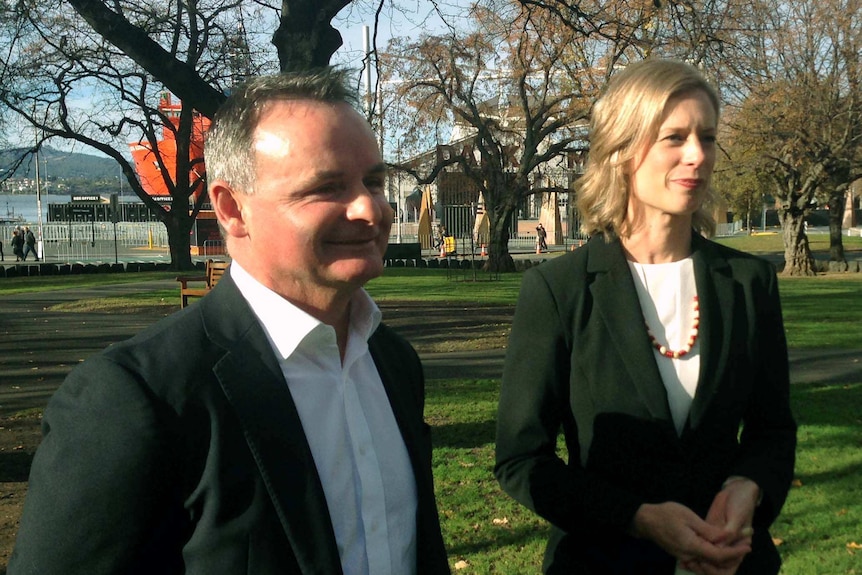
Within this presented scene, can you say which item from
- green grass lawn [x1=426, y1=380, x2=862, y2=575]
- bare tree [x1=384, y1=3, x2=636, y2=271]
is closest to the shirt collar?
green grass lawn [x1=426, y1=380, x2=862, y2=575]

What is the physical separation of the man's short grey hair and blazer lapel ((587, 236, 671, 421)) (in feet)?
2.83

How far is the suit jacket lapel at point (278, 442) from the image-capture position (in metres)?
1.55

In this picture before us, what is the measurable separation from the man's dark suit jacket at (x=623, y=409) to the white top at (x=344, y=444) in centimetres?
52

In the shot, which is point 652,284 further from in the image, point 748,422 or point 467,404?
point 467,404

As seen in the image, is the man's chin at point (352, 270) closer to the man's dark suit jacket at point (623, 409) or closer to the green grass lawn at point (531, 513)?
the man's dark suit jacket at point (623, 409)

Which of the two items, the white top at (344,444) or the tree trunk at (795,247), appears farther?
the tree trunk at (795,247)

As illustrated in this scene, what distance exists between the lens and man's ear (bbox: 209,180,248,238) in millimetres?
1780

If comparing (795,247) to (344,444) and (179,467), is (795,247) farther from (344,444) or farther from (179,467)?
(179,467)

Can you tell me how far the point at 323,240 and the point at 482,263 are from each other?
3432 centimetres

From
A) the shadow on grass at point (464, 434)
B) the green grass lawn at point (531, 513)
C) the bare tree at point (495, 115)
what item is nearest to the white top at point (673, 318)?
the green grass lawn at point (531, 513)

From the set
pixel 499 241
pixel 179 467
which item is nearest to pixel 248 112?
pixel 179 467

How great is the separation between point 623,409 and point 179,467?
116cm

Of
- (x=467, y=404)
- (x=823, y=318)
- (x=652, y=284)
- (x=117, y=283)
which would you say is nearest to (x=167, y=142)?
(x=117, y=283)

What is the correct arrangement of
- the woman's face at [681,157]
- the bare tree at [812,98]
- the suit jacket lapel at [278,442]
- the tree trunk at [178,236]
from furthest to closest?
1. the tree trunk at [178,236]
2. the bare tree at [812,98]
3. the woman's face at [681,157]
4. the suit jacket lapel at [278,442]
